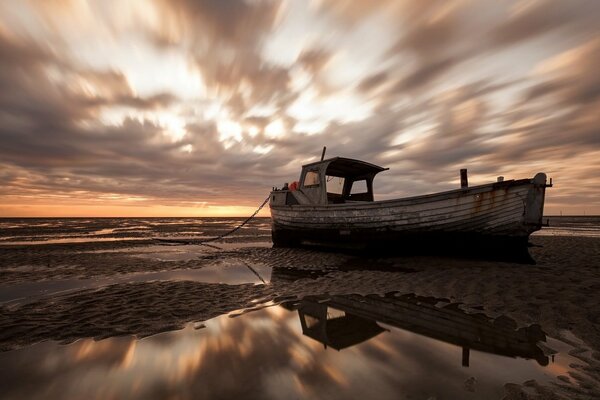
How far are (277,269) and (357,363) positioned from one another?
265 inches

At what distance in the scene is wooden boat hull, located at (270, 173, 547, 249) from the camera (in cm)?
870

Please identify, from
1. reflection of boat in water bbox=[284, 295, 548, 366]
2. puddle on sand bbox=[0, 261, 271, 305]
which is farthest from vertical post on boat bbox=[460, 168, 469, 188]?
puddle on sand bbox=[0, 261, 271, 305]

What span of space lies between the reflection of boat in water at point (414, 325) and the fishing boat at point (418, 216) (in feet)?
15.2

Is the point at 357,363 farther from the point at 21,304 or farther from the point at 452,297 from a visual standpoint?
the point at 21,304

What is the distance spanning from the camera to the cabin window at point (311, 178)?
45.5 ft

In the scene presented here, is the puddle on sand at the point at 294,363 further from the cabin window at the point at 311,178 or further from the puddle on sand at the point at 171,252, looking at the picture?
the cabin window at the point at 311,178

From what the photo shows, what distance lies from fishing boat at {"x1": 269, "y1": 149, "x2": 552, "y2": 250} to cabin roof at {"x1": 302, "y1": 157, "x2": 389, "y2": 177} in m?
0.05

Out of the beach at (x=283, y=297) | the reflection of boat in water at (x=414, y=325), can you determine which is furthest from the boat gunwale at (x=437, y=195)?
the reflection of boat in water at (x=414, y=325)

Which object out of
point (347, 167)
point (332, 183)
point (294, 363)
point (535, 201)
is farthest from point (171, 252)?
point (535, 201)

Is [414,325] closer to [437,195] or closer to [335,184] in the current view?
[437,195]

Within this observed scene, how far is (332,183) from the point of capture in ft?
49.2

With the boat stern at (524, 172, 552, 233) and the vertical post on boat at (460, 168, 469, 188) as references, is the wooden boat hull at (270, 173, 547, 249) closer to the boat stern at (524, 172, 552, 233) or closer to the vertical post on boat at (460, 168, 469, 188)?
the boat stern at (524, 172, 552, 233)

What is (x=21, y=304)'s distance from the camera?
580cm

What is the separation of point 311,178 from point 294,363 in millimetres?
11343
